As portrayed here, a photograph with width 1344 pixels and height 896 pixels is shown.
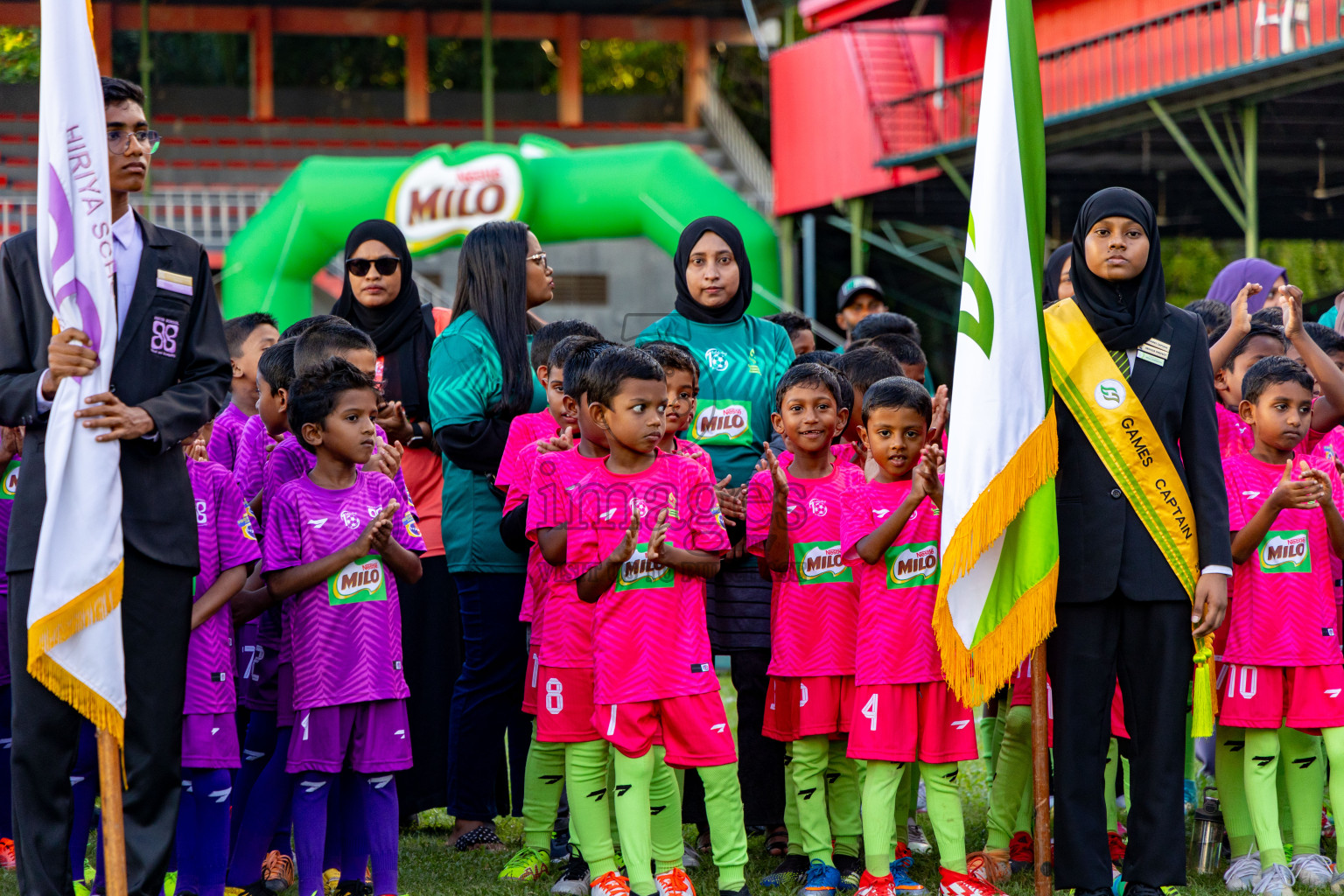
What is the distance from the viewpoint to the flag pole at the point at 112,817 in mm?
3695

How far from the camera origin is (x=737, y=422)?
538 centimetres

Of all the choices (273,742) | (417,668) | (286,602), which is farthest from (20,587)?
(417,668)

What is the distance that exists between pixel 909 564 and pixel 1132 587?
68cm

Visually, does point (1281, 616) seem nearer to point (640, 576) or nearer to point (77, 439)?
point (640, 576)

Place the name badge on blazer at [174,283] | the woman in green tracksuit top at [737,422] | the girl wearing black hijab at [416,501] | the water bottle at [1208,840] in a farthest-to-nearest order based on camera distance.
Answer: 1. the girl wearing black hijab at [416,501]
2. the woman in green tracksuit top at [737,422]
3. the water bottle at [1208,840]
4. the name badge on blazer at [174,283]

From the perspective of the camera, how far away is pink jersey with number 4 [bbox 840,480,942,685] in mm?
4645

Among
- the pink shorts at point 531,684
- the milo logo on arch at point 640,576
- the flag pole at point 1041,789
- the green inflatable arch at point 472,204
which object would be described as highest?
the green inflatable arch at point 472,204

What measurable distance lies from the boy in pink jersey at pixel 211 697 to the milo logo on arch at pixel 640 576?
1.07m

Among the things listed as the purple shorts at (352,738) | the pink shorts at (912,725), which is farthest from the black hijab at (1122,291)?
the purple shorts at (352,738)

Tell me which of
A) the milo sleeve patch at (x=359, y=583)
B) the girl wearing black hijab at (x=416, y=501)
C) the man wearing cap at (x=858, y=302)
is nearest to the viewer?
the milo sleeve patch at (x=359, y=583)

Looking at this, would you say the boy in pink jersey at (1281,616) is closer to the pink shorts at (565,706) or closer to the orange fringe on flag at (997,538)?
the orange fringe on flag at (997,538)

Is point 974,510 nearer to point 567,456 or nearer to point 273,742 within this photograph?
point 567,456

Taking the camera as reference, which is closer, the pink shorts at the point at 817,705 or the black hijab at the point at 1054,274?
the pink shorts at the point at 817,705

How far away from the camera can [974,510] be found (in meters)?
4.38
